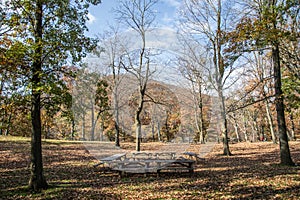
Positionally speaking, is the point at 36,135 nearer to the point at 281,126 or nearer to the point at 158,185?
the point at 158,185

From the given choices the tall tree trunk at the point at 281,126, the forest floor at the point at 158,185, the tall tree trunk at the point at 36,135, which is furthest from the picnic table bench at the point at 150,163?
the tall tree trunk at the point at 281,126

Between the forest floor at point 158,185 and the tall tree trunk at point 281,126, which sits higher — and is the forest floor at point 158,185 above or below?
below

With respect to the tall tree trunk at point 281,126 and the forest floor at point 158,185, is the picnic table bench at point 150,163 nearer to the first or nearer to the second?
the forest floor at point 158,185

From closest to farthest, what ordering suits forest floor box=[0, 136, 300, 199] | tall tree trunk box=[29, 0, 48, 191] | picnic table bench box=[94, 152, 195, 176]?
forest floor box=[0, 136, 300, 199], tall tree trunk box=[29, 0, 48, 191], picnic table bench box=[94, 152, 195, 176]

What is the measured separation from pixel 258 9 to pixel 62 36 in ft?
28.3

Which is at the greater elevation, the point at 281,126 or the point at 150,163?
the point at 281,126

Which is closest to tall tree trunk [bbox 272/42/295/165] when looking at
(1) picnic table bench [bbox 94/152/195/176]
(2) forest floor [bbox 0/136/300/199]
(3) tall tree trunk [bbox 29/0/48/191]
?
(2) forest floor [bbox 0/136/300/199]

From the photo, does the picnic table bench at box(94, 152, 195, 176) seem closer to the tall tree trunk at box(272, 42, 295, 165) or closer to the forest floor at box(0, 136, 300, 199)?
the forest floor at box(0, 136, 300, 199)

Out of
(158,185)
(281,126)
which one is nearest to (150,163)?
(158,185)

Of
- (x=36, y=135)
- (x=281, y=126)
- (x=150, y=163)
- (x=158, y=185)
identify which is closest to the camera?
(x=36, y=135)

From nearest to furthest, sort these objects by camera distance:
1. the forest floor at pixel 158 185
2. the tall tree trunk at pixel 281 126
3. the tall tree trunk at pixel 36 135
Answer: the forest floor at pixel 158 185, the tall tree trunk at pixel 36 135, the tall tree trunk at pixel 281 126

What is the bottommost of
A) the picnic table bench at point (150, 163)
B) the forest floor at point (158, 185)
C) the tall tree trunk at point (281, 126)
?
the forest floor at point (158, 185)

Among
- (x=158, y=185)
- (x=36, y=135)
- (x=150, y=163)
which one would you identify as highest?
(x=36, y=135)

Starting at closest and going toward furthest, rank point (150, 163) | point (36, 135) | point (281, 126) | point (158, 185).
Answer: point (36, 135)
point (158, 185)
point (150, 163)
point (281, 126)
